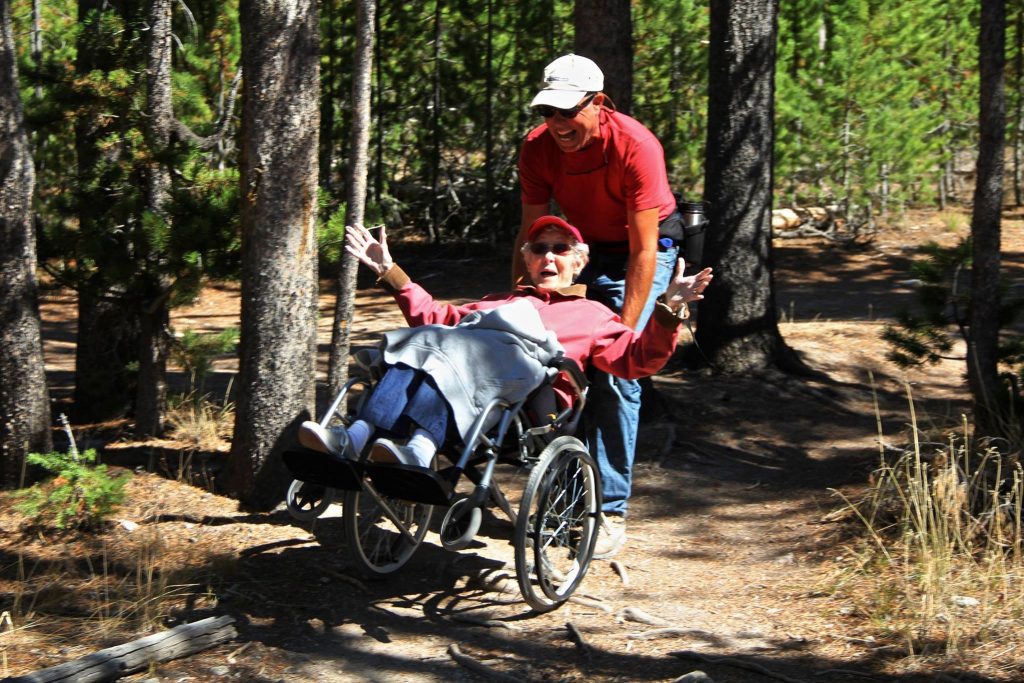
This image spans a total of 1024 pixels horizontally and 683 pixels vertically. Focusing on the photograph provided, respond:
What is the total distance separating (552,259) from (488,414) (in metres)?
0.91

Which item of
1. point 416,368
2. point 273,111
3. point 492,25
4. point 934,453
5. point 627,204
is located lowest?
point 934,453

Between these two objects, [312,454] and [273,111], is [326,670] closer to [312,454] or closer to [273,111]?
[312,454]

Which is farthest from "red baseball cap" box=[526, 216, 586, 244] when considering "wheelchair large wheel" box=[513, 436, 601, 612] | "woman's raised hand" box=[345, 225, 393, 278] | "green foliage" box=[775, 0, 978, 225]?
"green foliage" box=[775, 0, 978, 225]

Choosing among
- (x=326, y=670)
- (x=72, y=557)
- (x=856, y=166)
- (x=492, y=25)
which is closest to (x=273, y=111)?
(x=72, y=557)

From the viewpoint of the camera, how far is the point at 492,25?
12.9 m

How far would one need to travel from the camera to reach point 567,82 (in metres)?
4.86

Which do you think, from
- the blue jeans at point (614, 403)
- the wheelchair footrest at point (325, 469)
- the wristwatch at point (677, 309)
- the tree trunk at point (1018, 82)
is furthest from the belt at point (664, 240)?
the tree trunk at point (1018, 82)

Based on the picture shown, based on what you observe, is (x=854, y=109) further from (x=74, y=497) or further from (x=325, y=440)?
(x=325, y=440)

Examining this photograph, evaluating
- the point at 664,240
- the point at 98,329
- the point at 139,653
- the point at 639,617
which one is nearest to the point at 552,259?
the point at 664,240

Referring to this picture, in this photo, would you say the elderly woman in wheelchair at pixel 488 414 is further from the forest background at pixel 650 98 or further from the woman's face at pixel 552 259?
the forest background at pixel 650 98

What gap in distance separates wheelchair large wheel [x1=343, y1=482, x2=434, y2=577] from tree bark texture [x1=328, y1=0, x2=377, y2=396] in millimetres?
890

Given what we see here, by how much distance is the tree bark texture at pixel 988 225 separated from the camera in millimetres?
5547

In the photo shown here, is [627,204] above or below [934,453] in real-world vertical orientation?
above

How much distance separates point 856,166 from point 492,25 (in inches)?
176
